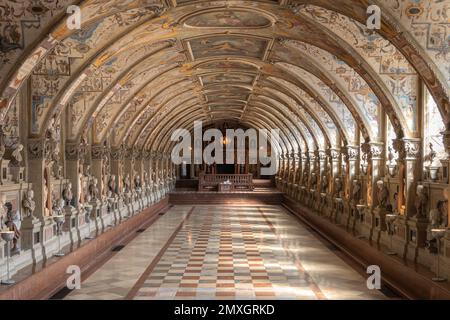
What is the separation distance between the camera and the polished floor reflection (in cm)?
1203

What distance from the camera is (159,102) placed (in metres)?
27.5

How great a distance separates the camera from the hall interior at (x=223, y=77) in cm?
1127

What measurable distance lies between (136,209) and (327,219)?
32.7ft

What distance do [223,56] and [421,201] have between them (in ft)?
31.0

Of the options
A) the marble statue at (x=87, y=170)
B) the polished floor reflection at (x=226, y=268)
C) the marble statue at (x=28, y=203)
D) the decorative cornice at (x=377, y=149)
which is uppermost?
the decorative cornice at (x=377, y=149)

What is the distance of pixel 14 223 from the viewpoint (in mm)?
12656

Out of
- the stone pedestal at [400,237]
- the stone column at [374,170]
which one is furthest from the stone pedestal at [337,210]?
the stone pedestal at [400,237]

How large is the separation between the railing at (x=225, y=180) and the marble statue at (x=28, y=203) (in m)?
30.5

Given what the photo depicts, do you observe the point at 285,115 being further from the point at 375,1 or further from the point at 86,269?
the point at 375,1

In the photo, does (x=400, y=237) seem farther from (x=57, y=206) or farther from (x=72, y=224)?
(x=72, y=224)

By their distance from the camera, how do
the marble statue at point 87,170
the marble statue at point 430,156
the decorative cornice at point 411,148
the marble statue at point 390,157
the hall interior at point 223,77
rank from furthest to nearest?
the marble statue at point 87,170 → the marble statue at point 390,157 → the decorative cornice at point 411,148 → the marble statue at point 430,156 → the hall interior at point 223,77

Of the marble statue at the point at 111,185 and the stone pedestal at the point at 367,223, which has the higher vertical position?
the marble statue at the point at 111,185

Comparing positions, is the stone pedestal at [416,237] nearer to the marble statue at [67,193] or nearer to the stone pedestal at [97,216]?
A: the marble statue at [67,193]

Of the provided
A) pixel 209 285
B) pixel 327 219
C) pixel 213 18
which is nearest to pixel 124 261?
pixel 209 285
